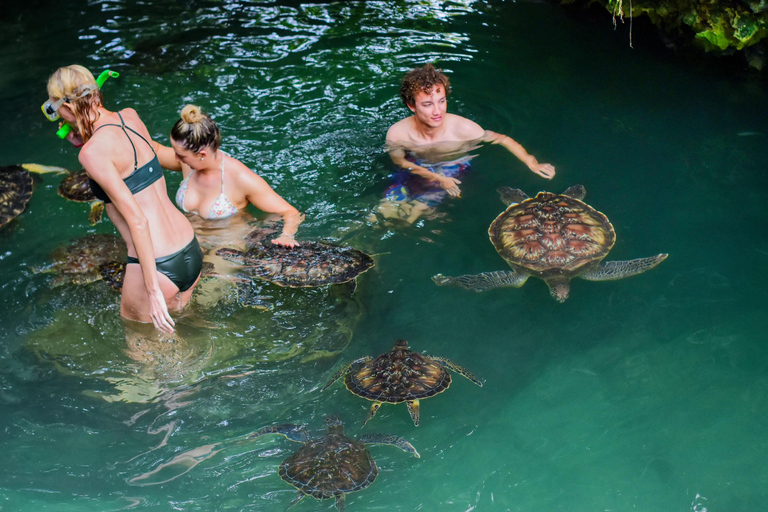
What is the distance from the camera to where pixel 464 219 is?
5570 mm

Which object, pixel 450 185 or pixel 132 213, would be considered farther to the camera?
pixel 450 185

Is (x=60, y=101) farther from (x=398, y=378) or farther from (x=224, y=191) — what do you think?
(x=398, y=378)

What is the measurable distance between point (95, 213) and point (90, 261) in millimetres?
909

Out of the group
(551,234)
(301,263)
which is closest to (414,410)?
(301,263)

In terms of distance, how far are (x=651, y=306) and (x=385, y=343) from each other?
1.96 metres

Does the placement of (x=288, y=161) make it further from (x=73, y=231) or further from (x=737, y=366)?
(x=737, y=366)

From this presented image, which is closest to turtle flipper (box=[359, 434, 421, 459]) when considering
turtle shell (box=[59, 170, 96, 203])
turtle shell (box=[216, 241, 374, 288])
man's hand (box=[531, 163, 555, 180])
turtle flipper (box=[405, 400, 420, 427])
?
turtle flipper (box=[405, 400, 420, 427])

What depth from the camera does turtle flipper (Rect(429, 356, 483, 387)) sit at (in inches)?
161

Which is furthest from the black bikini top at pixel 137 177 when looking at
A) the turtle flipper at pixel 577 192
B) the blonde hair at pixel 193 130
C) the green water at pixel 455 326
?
the turtle flipper at pixel 577 192

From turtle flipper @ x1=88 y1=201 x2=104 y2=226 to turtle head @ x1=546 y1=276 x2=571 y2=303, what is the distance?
4157mm

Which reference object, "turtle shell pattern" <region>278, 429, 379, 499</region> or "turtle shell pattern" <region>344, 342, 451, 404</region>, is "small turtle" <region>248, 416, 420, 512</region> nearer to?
Result: "turtle shell pattern" <region>278, 429, 379, 499</region>

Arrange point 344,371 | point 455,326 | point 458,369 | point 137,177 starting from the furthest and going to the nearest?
point 455,326, point 344,371, point 458,369, point 137,177

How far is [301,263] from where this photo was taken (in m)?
4.73

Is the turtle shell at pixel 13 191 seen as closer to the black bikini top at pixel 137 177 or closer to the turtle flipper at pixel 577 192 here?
the black bikini top at pixel 137 177
